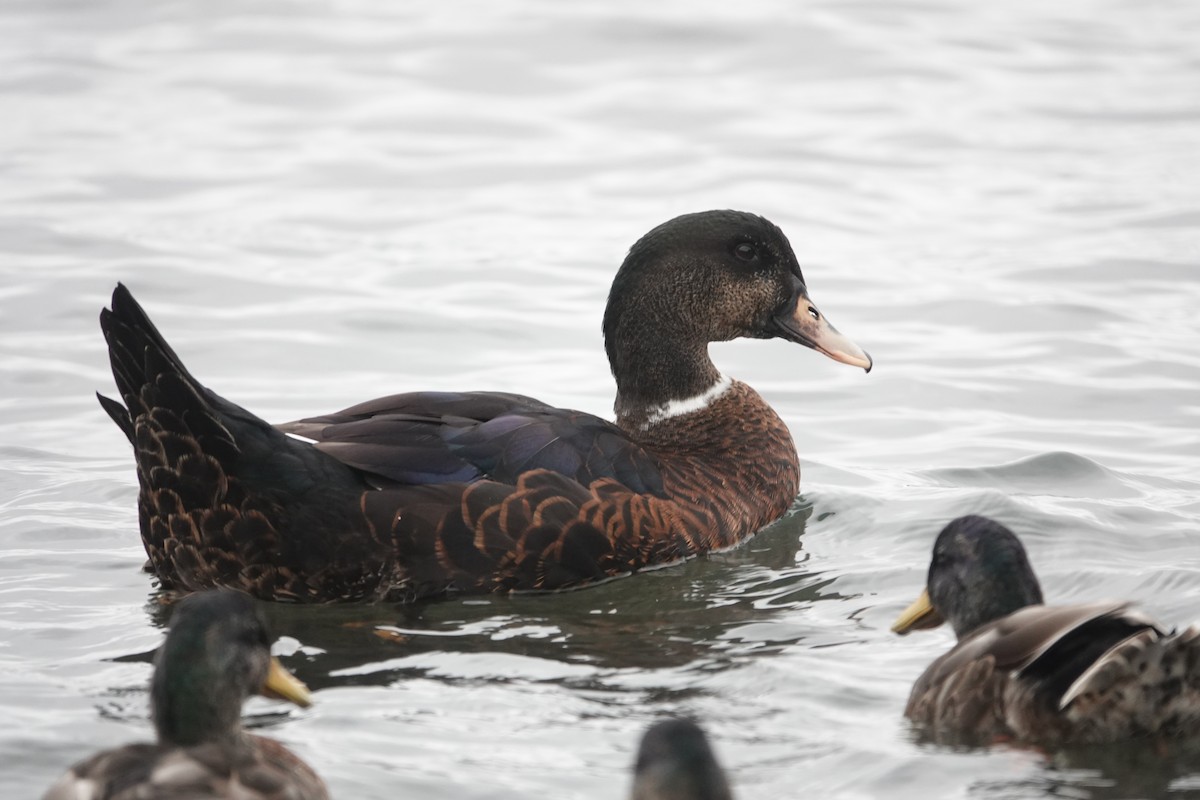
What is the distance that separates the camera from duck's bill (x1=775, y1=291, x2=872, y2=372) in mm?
9398

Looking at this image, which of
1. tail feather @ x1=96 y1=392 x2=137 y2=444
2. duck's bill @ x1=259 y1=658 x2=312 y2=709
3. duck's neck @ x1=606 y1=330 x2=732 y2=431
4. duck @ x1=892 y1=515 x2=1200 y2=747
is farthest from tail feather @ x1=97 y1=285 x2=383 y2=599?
duck @ x1=892 y1=515 x2=1200 y2=747

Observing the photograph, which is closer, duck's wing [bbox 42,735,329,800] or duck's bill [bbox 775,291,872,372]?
duck's wing [bbox 42,735,329,800]

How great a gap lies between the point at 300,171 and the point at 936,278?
5344mm

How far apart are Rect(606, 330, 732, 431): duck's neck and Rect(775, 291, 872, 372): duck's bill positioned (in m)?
0.53

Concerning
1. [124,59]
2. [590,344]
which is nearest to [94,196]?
[124,59]

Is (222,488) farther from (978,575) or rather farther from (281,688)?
(978,575)

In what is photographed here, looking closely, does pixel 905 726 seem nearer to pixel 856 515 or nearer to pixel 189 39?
pixel 856 515

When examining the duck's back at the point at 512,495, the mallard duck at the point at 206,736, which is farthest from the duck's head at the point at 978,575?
the mallard duck at the point at 206,736

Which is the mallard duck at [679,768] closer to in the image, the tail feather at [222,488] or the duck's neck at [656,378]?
the tail feather at [222,488]

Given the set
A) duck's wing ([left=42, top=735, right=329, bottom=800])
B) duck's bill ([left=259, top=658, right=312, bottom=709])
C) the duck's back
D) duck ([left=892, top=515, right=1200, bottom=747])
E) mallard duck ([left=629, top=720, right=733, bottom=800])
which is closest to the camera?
mallard duck ([left=629, top=720, right=733, bottom=800])

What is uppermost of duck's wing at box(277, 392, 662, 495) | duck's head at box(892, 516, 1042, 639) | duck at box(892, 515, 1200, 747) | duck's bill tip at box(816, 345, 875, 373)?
duck's bill tip at box(816, 345, 875, 373)

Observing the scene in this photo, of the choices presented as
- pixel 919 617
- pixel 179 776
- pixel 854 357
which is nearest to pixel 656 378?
pixel 854 357

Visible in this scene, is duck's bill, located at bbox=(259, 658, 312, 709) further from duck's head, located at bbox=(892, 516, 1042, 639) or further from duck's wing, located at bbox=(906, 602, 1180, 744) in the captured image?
duck's head, located at bbox=(892, 516, 1042, 639)

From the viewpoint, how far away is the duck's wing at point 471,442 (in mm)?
7863
